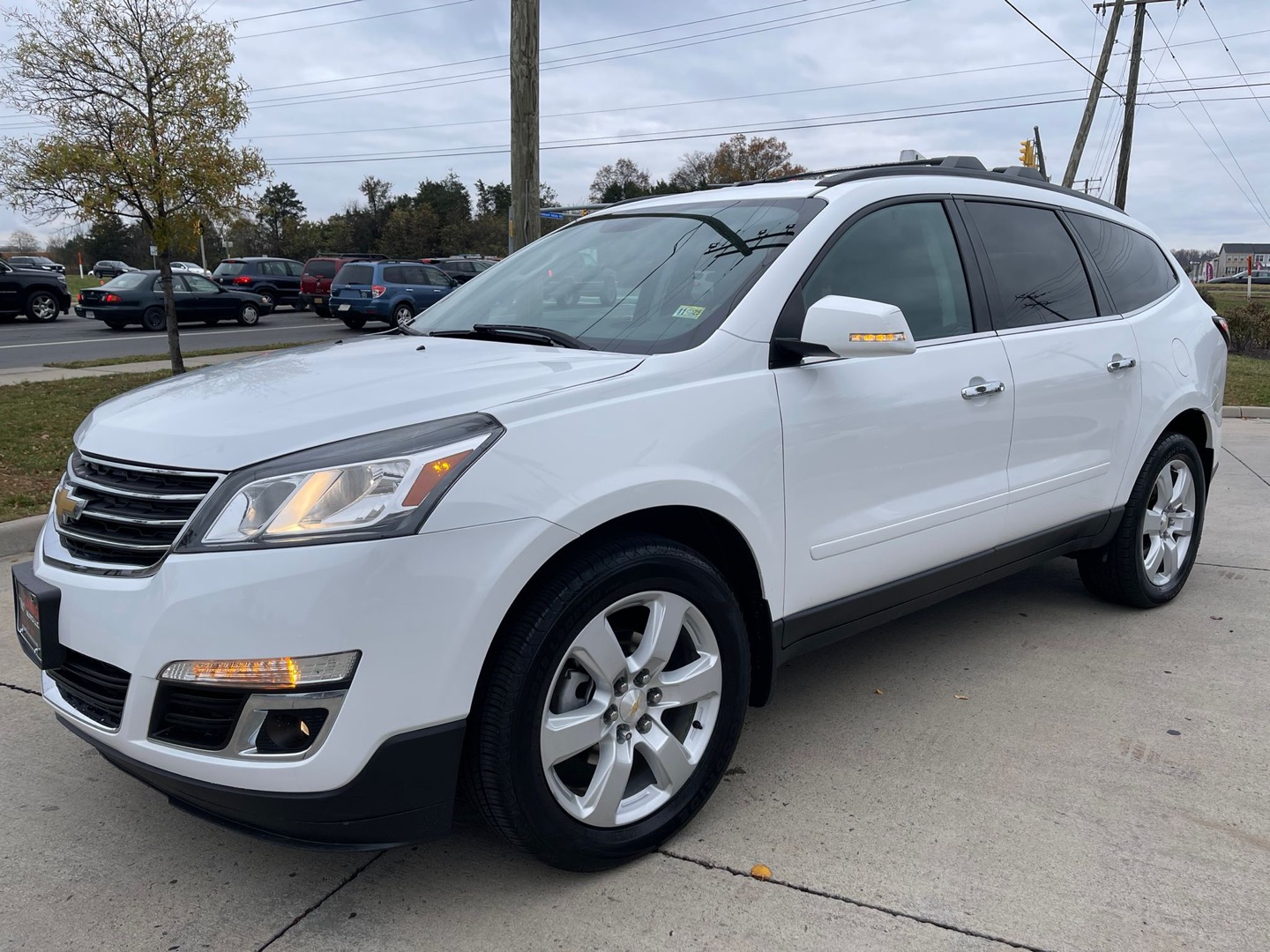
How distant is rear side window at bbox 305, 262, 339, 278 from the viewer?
28.2 meters

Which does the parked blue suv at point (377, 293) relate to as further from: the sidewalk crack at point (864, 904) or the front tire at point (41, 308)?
the sidewalk crack at point (864, 904)

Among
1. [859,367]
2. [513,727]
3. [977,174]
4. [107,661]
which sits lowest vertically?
[513,727]

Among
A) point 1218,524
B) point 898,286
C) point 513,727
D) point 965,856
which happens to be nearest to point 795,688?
point 965,856

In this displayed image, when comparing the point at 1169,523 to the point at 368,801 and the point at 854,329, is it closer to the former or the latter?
the point at 854,329


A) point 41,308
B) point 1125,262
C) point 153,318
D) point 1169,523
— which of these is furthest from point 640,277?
point 41,308

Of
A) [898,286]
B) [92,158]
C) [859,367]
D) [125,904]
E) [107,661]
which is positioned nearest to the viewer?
[107,661]

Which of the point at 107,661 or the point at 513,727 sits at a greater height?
the point at 107,661

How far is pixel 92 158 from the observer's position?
995 centimetres

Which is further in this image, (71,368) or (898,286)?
(71,368)

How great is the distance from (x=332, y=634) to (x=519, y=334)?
139 centimetres

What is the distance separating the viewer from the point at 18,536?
5.59 metres

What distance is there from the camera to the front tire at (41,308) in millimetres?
24766

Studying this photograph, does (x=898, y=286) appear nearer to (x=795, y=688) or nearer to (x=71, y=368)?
(x=795, y=688)

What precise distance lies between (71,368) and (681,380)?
14294mm
